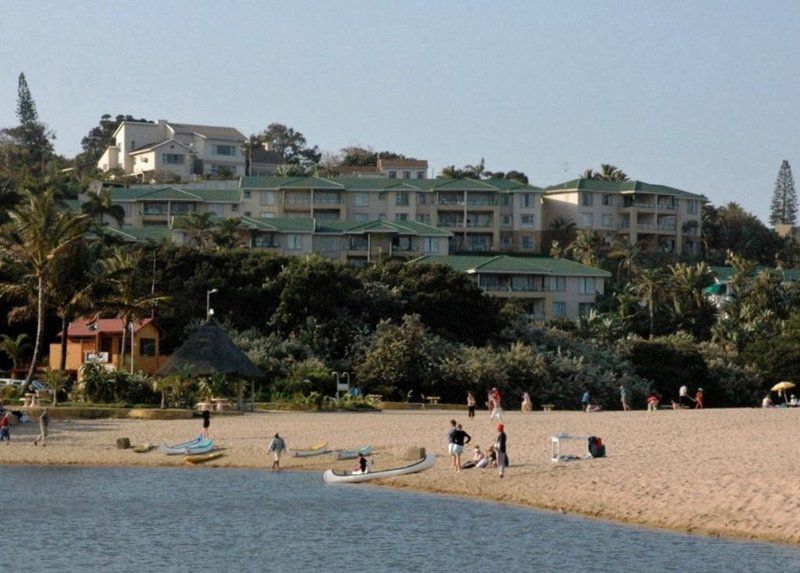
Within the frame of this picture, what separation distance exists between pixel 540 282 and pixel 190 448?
195 ft

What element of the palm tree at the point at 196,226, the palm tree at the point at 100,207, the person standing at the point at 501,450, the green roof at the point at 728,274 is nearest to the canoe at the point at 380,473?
the person standing at the point at 501,450

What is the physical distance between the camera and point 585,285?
342ft

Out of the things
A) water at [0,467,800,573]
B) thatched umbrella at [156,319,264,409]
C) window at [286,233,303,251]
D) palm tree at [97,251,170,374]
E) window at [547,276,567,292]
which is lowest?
water at [0,467,800,573]

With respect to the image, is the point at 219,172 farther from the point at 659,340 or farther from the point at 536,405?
the point at 536,405

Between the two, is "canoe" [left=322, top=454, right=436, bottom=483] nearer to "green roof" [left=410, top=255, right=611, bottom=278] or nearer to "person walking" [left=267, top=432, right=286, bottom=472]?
"person walking" [left=267, top=432, right=286, bottom=472]

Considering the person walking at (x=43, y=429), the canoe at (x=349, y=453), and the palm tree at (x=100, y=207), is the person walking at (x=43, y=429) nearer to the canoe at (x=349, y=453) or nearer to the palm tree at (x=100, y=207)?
the canoe at (x=349, y=453)

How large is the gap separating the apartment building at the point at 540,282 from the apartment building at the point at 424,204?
14.7 m

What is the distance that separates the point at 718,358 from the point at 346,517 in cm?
4903

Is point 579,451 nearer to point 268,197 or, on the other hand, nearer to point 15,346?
point 15,346

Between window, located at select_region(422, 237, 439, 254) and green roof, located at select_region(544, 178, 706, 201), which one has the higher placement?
green roof, located at select_region(544, 178, 706, 201)

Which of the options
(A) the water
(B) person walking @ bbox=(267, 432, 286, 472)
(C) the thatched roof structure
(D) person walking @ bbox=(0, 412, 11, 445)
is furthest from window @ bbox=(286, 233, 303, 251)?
(A) the water

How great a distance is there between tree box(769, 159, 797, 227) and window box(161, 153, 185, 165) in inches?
2717

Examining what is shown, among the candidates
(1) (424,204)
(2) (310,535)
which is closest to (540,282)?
(1) (424,204)

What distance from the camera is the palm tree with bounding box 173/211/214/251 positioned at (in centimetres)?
9894
